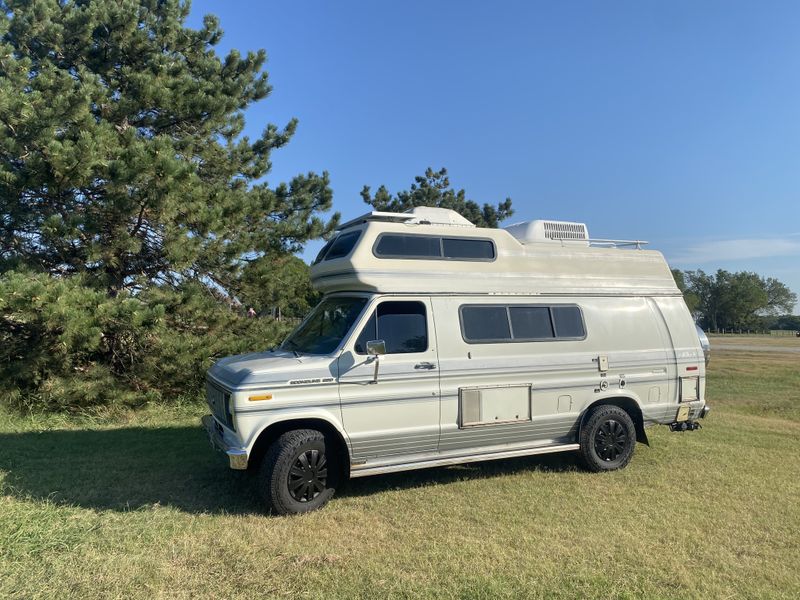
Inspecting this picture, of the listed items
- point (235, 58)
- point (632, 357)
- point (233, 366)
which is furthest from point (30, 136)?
point (632, 357)

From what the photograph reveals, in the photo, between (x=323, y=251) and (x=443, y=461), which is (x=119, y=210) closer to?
(x=323, y=251)

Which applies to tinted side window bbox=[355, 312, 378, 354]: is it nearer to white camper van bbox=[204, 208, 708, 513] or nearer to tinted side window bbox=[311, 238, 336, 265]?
white camper van bbox=[204, 208, 708, 513]

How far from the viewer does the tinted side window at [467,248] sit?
6035 millimetres

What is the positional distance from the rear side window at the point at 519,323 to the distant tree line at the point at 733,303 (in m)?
96.9

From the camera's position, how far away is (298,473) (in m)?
5.08

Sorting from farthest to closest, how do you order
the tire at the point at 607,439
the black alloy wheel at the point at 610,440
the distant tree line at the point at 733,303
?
the distant tree line at the point at 733,303 → the black alloy wheel at the point at 610,440 → the tire at the point at 607,439

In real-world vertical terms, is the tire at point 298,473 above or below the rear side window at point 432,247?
below

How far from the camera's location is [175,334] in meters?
9.85

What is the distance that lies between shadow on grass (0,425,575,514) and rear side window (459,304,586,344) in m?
1.59

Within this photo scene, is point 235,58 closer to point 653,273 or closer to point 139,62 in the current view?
point 139,62

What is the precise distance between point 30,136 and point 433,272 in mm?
7199

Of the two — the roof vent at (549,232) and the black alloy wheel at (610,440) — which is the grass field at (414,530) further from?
the roof vent at (549,232)

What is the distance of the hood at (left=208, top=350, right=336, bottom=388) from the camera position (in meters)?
4.91

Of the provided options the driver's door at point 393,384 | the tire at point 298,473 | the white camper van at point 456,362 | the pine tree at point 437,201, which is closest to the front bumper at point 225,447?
the white camper van at point 456,362
